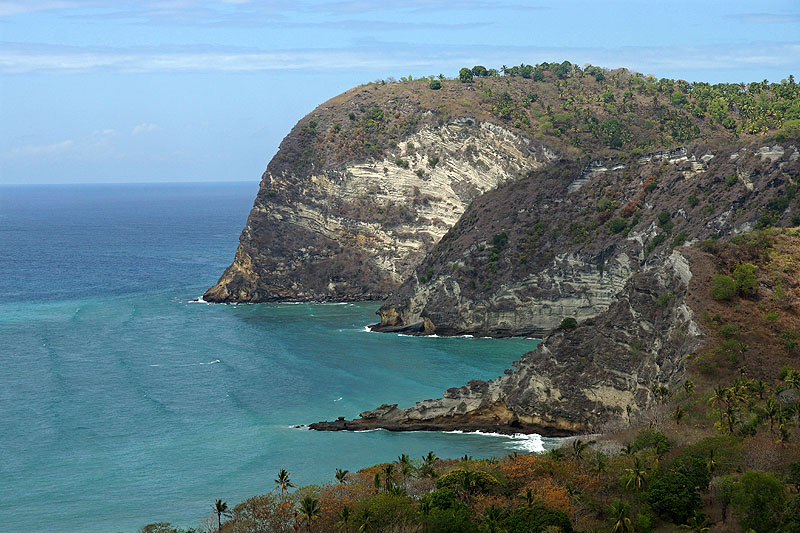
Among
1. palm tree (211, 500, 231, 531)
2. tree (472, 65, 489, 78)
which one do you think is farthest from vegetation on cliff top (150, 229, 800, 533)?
tree (472, 65, 489, 78)

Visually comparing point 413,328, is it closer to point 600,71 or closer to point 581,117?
point 581,117

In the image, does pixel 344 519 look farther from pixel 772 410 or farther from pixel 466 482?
pixel 772 410

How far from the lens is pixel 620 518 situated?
43.2 metres

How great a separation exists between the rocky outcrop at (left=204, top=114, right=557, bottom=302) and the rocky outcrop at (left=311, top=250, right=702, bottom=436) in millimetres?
62080

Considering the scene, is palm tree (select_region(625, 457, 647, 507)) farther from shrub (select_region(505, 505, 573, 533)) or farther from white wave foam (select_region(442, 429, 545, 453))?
white wave foam (select_region(442, 429, 545, 453))

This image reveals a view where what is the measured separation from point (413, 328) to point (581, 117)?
6128 centimetres

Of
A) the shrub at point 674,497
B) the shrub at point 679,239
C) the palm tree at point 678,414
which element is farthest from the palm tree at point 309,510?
the shrub at point 679,239

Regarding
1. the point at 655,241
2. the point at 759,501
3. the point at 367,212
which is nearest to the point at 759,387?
the point at 759,501

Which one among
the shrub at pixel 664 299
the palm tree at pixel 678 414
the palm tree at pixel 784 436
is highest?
the shrub at pixel 664 299

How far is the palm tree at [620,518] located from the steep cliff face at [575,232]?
53262mm

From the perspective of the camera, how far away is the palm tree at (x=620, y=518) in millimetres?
43188

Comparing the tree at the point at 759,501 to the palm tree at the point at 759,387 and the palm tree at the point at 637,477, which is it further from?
the palm tree at the point at 759,387

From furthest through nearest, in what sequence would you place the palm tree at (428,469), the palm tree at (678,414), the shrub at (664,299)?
the shrub at (664,299)
the palm tree at (678,414)
the palm tree at (428,469)

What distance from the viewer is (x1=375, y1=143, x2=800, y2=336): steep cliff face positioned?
3834 inches
